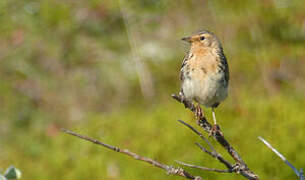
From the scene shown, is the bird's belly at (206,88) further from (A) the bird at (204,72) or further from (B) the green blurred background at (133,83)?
(B) the green blurred background at (133,83)

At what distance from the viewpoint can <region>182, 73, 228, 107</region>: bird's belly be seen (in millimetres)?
3764

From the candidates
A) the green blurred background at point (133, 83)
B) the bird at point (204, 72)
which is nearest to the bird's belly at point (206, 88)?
the bird at point (204, 72)

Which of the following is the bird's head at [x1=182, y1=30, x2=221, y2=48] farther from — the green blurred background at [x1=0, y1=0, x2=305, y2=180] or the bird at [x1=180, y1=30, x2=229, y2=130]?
the green blurred background at [x1=0, y1=0, x2=305, y2=180]

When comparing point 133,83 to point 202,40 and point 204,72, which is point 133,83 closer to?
point 202,40

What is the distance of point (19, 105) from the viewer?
889 cm

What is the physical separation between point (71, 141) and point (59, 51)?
2.74 metres

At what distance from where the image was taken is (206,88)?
3754mm

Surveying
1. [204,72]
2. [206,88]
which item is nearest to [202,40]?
[204,72]

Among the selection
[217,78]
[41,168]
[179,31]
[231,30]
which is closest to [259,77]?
[231,30]

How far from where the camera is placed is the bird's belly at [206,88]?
12.3 ft

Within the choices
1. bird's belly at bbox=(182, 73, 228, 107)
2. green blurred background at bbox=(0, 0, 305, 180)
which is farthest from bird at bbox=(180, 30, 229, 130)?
green blurred background at bbox=(0, 0, 305, 180)

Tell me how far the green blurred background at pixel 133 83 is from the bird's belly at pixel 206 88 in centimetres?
132

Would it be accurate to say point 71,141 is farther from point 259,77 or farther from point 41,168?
point 259,77

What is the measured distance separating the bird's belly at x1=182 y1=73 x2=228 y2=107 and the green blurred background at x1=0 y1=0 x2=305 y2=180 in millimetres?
1318
